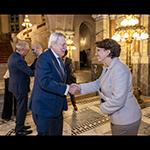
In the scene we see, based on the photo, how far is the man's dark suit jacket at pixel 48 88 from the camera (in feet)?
7.94

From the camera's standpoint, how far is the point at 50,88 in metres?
2.40

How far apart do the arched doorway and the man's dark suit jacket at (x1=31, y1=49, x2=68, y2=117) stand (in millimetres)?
14325

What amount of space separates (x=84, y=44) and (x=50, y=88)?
14783 mm

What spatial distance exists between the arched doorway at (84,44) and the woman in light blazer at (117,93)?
14.5 meters

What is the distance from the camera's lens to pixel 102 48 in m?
2.33

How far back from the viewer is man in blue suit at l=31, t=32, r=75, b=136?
2.43 m

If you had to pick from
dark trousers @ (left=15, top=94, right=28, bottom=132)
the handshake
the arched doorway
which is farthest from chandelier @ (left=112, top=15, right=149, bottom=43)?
the arched doorway

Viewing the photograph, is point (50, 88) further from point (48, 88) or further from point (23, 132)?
point (23, 132)

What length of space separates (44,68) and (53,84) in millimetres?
185

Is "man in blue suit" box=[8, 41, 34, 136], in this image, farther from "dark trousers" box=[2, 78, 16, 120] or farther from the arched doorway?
the arched doorway
